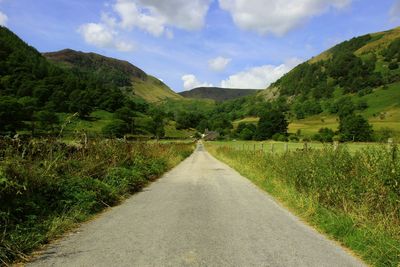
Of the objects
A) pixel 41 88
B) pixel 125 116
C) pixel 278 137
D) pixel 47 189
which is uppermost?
pixel 41 88

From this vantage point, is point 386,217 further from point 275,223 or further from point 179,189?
point 179,189

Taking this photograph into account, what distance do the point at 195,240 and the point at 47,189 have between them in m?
3.86

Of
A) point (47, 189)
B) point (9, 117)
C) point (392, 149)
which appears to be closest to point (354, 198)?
point (392, 149)

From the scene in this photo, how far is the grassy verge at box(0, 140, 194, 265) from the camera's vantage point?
659 centimetres

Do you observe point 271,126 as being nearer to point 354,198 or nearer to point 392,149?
point 392,149

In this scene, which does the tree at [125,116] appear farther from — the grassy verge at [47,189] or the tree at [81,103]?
the grassy verge at [47,189]

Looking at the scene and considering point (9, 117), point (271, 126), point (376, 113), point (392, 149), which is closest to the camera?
point (392, 149)

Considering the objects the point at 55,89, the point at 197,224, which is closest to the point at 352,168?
the point at 197,224

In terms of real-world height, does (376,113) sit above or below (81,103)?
below

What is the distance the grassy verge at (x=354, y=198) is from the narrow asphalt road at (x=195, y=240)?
1.21 feet

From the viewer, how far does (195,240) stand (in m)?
6.91

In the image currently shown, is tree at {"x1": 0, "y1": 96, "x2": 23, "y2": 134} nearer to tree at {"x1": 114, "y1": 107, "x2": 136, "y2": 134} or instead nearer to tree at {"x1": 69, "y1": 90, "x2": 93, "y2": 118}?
tree at {"x1": 69, "y1": 90, "x2": 93, "y2": 118}

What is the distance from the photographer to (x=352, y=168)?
10.0 metres

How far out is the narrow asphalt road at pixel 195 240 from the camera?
5.80 metres
